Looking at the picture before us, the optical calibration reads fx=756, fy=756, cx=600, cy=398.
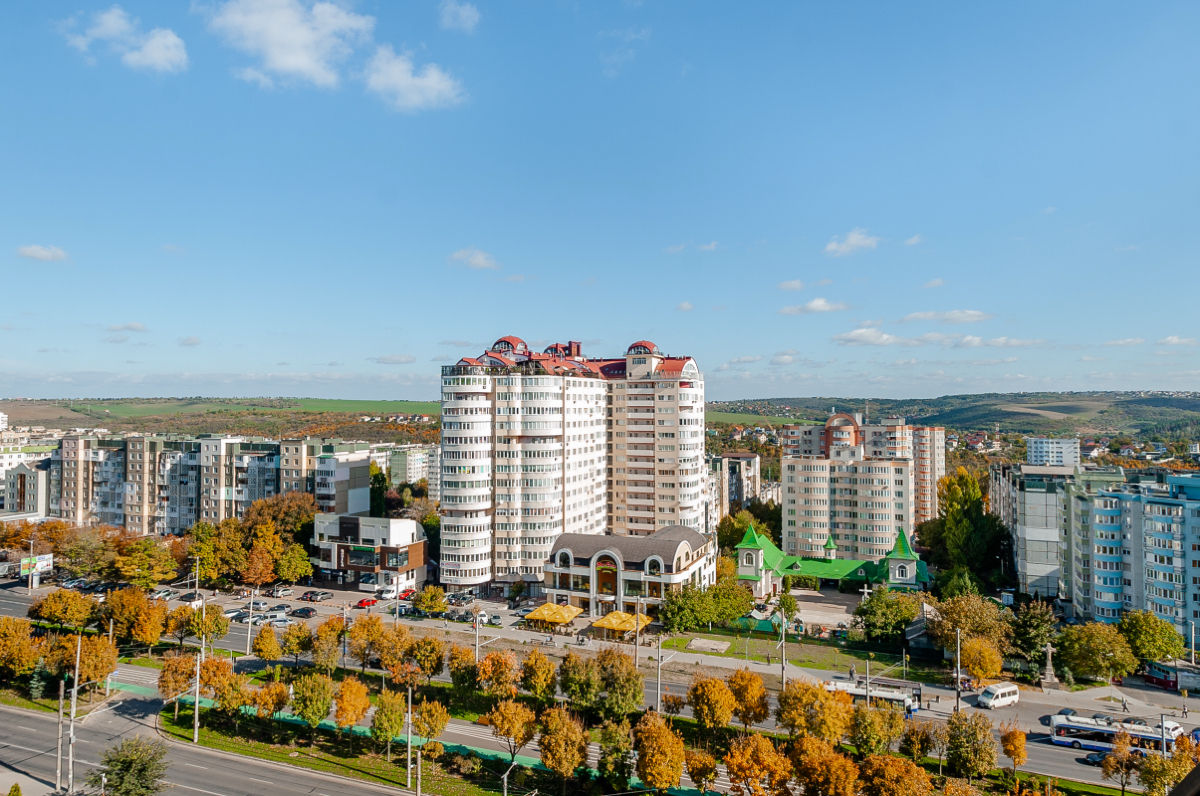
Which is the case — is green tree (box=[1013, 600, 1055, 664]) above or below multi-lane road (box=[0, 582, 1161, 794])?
above

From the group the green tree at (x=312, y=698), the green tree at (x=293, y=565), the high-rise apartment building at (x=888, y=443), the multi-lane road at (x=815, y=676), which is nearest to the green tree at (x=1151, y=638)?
the multi-lane road at (x=815, y=676)

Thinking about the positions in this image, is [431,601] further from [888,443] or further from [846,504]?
[888,443]

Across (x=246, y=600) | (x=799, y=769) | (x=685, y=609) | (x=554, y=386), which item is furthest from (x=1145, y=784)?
(x=246, y=600)

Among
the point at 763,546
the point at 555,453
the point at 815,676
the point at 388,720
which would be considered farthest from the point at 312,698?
the point at 763,546

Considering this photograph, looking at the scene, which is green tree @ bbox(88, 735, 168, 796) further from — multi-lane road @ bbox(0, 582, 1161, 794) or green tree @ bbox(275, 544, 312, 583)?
green tree @ bbox(275, 544, 312, 583)

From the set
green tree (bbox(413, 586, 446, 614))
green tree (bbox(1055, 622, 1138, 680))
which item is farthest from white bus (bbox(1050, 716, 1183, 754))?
green tree (bbox(413, 586, 446, 614))

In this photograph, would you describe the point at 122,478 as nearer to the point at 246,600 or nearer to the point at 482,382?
the point at 246,600
